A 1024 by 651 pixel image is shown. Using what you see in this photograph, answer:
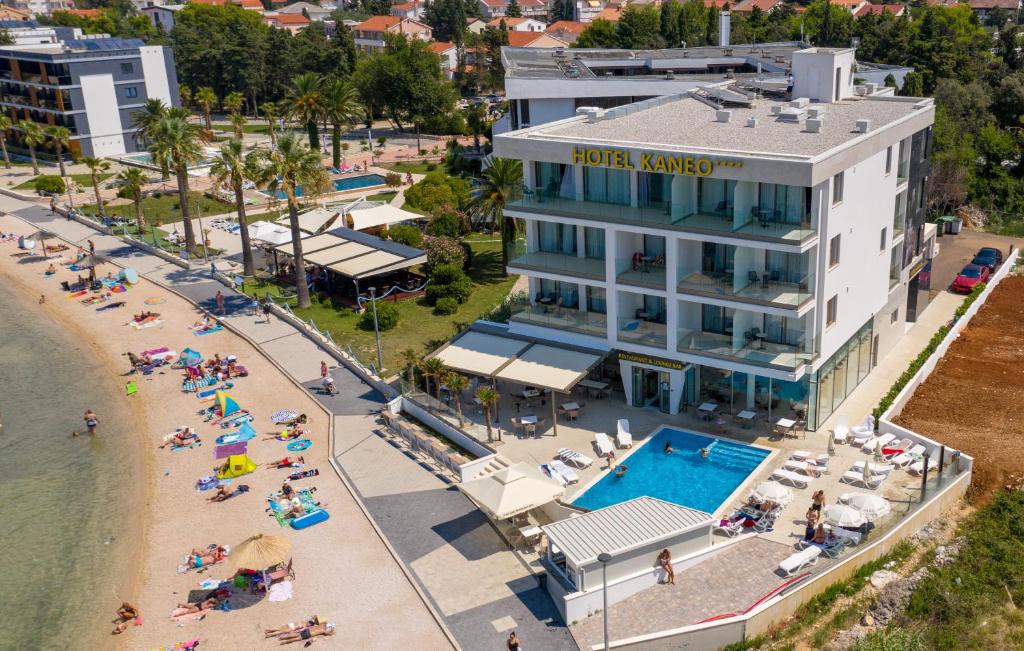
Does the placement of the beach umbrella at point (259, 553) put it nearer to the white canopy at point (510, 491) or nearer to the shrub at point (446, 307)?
the white canopy at point (510, 491)

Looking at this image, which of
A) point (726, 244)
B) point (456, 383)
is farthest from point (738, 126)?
point (456, 383)

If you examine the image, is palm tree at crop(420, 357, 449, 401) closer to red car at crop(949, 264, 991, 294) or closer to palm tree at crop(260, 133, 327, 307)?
palm tree at crop(260, 133, 327, 307)

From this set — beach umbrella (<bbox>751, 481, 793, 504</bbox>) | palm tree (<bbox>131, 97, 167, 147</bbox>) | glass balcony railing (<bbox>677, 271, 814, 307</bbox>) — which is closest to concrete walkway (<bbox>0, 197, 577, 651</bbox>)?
beach umbrella (<bbox>751, 481, 793, 504</bbox>)

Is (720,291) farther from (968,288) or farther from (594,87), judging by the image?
(594,87)

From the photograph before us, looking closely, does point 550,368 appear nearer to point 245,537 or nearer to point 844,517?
point 844,517

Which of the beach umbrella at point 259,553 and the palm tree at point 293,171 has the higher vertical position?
the palm tree at point 293,171

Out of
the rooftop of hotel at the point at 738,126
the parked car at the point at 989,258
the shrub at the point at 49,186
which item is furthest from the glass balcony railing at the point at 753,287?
the shrub at the point at 49,186

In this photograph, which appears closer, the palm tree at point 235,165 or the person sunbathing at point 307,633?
the person sunbathing at point 307,633

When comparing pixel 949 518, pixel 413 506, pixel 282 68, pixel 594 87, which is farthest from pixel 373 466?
pixel 282 68
